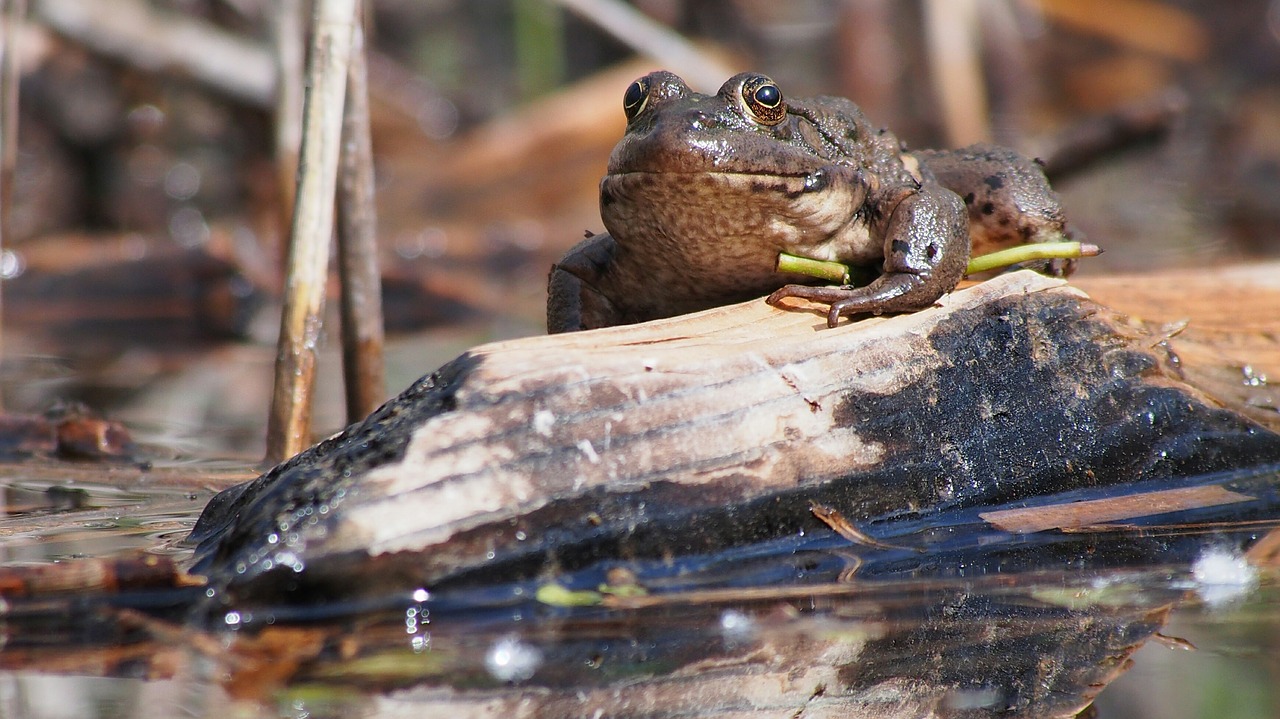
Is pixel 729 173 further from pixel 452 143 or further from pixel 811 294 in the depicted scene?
pixel 452 143

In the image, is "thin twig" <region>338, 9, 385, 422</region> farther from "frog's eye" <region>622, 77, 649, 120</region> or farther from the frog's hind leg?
the frog's hind leg

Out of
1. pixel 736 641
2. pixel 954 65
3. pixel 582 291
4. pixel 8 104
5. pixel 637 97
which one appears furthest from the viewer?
pixel 954 65

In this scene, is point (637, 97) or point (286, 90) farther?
point (286, 90)

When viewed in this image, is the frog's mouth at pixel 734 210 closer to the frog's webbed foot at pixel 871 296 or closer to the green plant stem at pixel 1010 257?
the green plant stem at pixel 1010 257

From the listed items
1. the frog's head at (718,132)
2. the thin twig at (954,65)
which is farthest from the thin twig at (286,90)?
the thin twig at (954,65)

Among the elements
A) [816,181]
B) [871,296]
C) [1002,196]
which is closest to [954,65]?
[1002,196]

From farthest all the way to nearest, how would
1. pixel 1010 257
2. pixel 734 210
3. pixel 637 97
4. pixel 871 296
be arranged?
pixel 1010 257 → pixel 637 97 → pixel 734 210 → pixel 871 296

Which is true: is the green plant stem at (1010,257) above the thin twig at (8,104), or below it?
below
